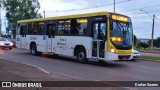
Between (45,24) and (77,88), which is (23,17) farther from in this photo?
(77,88)

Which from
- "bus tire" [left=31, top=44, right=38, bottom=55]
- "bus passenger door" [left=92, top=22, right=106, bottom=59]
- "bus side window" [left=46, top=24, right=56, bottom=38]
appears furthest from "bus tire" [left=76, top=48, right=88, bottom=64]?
"bus tire" [left=31, top=44, right=38, bottom=55]

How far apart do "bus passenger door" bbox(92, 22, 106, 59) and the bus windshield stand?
543 mm

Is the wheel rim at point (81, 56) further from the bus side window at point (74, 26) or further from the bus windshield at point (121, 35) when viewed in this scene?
the bus windshield at point (121, 35)

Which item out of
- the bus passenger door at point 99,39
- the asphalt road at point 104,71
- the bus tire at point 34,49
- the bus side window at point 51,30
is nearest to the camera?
the asphalt road at point 104,71

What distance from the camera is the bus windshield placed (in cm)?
2031

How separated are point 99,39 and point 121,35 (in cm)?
136

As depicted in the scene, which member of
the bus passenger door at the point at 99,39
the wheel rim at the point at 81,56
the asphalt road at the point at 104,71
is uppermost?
the bus passenger door at the point at 99,39

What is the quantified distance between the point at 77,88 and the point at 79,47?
39.3ft

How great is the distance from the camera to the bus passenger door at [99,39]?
2030 cm

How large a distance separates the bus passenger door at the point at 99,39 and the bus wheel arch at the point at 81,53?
1.04 meters

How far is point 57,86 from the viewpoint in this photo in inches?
420

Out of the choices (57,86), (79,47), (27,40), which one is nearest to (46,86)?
(57,86)

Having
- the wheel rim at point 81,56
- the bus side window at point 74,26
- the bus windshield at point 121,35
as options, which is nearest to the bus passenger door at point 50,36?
the bus side window at point 74,26

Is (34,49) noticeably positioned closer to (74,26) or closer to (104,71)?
(74,26)
